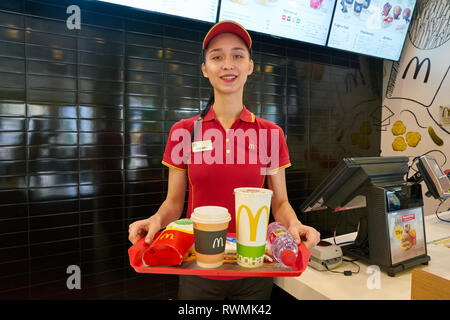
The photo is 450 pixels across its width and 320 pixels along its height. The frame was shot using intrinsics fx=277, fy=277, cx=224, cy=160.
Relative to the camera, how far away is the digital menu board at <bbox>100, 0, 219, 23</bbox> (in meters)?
1.98

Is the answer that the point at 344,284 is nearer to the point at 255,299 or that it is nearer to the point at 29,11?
the point at 255,299

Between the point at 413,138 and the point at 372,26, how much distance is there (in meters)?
1.31

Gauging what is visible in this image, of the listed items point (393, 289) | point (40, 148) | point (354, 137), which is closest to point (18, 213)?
point (40, 148)

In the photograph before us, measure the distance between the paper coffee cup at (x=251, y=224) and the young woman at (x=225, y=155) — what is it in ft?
0.85

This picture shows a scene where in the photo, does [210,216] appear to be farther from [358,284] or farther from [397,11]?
[397,11]

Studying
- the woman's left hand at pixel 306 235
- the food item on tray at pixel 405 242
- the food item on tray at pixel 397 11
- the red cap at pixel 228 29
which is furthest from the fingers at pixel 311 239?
the food item on tray at pixel 397 11

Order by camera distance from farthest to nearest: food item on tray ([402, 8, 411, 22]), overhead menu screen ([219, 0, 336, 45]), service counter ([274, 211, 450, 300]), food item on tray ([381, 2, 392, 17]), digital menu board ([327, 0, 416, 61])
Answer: food item on tray ([402, 8, 411, 22])
food item on tray ([381, 2, 392, 17])
digital menu board ([327, 0, 416, 61])
overhead menu screen ([219, 0, 336, 45])
service counter ([274, 211, 450, 300])

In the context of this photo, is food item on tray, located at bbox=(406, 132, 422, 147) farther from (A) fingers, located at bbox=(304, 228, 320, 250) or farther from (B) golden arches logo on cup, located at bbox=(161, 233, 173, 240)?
(B) golden arches logo on cup, located at bbox=(161, 233, 173, 240)

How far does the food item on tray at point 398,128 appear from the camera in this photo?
10.6ft

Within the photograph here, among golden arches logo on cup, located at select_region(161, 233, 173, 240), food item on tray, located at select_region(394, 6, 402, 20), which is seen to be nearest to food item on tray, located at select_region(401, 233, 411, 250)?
golden arches logo on cup, located at select_region(161, 233, 173, 240)

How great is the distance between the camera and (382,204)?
118 cm

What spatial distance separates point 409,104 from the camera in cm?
313

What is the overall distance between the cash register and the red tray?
524 millimetres

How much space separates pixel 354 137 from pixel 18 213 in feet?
10.9
